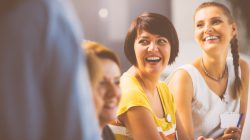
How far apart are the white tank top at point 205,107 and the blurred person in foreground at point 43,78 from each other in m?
1.11

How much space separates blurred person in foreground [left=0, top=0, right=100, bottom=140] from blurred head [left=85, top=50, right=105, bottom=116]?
41cm

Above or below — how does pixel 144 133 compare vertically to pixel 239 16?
below

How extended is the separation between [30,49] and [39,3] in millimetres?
88

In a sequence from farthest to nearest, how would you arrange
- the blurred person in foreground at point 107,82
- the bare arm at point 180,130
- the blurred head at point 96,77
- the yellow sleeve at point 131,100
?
1. the bare arm at point 180,130
2. the yellow sleeve at point 131,100
3. the blurred person in foreground at point 107,82
4. the blurred head at point 96,77

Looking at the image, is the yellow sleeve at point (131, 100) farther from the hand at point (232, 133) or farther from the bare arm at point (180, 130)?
the hand at point (232, 133)

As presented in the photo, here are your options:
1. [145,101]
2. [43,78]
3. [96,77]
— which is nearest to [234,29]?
[145,101]

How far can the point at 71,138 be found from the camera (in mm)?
771

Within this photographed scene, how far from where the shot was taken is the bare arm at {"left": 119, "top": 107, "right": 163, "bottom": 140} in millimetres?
1629

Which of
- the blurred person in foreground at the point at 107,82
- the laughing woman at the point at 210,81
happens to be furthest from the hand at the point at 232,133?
the blurred person in foreground at the point at 107,82

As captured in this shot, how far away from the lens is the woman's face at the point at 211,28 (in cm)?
185

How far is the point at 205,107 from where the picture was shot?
1.87m

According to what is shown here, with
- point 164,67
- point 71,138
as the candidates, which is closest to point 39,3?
point 71,138

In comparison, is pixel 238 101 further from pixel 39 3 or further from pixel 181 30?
pixel 39 3

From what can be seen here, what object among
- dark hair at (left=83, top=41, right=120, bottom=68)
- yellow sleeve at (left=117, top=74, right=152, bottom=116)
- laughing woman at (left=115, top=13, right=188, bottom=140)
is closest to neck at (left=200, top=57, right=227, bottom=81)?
laughing woman at (left=115, top=13, right=188, bottom=140)
